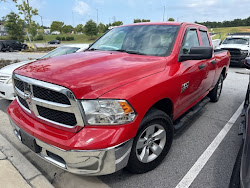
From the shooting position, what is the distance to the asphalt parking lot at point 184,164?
2.35 metres

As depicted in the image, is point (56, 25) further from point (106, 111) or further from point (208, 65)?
point (106, 111)

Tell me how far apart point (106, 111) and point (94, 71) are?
0.49 m

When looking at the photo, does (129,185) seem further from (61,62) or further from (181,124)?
(61,62)

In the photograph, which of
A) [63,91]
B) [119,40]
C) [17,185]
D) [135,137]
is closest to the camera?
[63,91]

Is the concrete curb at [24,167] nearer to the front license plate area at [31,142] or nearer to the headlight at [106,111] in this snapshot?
the front license plate area at [31,142]

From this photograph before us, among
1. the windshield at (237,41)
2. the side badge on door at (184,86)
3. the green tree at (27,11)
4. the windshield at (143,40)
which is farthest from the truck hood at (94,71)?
the green tree at (27,11)

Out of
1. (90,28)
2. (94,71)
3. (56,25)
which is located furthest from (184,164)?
(56,25)

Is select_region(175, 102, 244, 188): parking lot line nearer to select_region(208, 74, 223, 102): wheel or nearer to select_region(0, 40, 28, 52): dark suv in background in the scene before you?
select_region(208, 74, 223, 102): wheel

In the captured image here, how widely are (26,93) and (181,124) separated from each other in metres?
2.20

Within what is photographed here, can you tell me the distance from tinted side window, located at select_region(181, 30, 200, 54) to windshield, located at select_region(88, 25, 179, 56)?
22cm

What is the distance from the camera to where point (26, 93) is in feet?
7.08

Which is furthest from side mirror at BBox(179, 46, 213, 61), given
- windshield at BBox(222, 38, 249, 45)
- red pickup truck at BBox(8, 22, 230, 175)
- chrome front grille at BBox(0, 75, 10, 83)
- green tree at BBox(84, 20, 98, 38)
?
green tree at BBox(84, 20, 98, 38)

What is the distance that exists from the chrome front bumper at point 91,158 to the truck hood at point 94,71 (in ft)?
1.72

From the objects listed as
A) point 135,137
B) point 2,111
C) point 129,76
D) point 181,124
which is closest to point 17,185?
point 135,137
